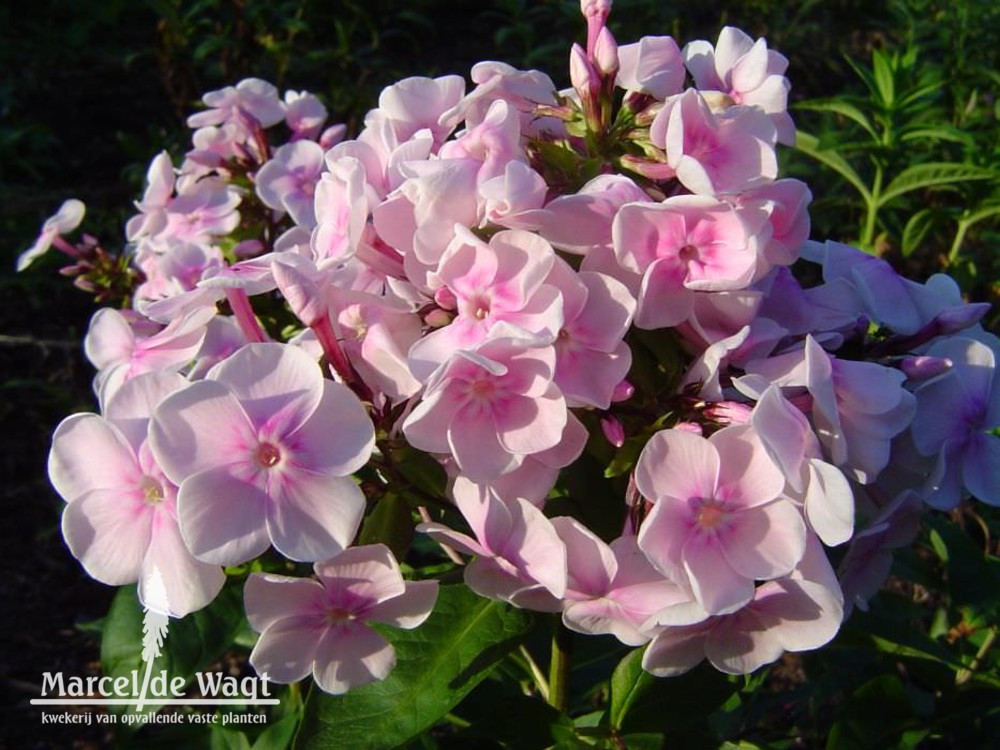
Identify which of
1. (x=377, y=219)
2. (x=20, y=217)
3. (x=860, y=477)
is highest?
(x=377, y=219)

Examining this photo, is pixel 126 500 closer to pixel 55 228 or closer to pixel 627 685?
pixel 627 685

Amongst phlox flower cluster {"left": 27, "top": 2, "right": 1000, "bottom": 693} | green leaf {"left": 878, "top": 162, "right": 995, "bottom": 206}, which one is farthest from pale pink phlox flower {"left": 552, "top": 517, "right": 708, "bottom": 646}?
green leaf {"left": 878, "top": 162, "right": 995, "bottom": 206}

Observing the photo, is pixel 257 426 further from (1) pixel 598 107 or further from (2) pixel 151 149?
(2) pixel 151 149

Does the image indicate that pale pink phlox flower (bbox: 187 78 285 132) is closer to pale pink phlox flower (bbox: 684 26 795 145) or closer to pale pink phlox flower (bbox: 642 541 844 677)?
pale pink phlox flower (bbox: 684 26 795 145)

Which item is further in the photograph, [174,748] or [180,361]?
[174,748]

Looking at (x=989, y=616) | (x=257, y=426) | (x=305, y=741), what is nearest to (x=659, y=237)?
(x=257, y=426)
